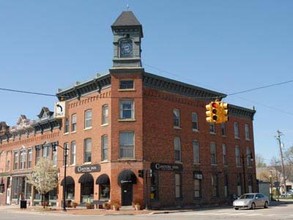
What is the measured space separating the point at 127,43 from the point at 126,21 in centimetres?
227

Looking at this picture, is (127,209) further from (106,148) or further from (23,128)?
(23,128)

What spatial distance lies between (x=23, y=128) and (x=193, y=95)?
24.5 m

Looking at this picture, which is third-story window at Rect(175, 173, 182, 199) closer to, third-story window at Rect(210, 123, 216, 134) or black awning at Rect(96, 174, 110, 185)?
black awning at Rect(96, 174, 110, 185)

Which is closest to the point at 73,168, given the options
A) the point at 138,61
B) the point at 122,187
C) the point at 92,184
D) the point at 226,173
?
the point at 92,184

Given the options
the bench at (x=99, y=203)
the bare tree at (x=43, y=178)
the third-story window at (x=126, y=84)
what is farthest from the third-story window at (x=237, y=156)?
the bare tree at (x=43, y=178)

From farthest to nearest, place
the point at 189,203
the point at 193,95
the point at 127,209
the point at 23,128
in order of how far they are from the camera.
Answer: the point at 23,128 < the point at 193,95 < the point at 189,203 < the point at 127,209

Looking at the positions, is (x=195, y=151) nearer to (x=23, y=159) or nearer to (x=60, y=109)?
(x=60, y=109)

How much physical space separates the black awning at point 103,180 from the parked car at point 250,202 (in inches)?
455

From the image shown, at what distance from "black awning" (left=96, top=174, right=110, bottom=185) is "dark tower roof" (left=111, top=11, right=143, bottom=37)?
14204 millimetres

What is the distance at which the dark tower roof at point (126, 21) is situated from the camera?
39281 mm

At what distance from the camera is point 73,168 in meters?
42.2

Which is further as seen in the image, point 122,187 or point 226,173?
point 226,173

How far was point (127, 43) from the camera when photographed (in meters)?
39.3

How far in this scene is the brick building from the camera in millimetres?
37688
